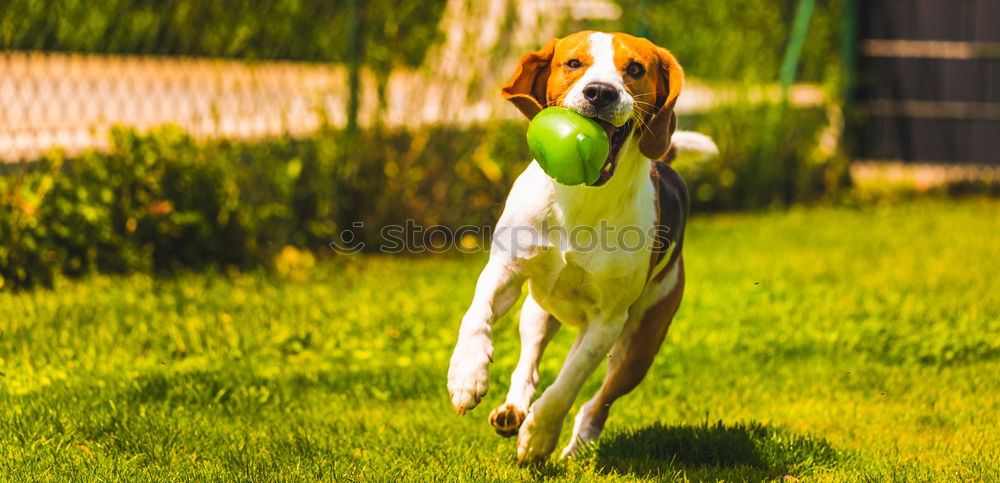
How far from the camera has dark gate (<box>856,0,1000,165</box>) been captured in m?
10.6

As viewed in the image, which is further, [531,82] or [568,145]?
[531,82]

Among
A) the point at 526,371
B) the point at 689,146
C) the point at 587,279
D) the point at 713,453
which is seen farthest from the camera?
the point at 689,146

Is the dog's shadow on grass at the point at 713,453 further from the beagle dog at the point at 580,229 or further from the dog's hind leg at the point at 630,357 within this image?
the beagle dog at the point at 580,229

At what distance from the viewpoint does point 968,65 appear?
1060 cm

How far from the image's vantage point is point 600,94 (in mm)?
3465

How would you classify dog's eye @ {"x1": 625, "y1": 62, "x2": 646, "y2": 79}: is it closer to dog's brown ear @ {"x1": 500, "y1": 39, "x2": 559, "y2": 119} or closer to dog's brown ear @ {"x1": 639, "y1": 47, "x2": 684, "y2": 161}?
dog's brown ear @ {"x1": 639, "y1": 47, "x2": 684, "y2": 161}

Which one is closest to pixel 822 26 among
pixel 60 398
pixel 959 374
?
pixel 959 374

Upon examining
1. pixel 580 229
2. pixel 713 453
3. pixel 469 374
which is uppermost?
pixel 580 229

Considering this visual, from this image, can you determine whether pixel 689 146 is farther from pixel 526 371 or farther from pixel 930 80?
pixel 930 80

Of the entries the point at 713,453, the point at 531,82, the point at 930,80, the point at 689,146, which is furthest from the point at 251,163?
the point at 930,80

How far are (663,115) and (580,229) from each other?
42cm

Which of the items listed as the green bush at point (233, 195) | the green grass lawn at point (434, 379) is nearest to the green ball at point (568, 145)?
the green grass lawn at point (434, 379)

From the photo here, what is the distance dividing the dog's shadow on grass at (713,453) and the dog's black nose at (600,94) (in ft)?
3.91

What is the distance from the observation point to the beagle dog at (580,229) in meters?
3.66
